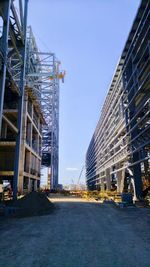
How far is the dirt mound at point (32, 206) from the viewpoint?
1319 centimetres

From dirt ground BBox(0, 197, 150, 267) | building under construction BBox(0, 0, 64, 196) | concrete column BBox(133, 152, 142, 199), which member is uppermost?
building under construction BBox(0, 0, 64, 196)

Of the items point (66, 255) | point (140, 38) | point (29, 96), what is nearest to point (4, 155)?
point (29, 96)

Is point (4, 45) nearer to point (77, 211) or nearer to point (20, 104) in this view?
point (20, 104)

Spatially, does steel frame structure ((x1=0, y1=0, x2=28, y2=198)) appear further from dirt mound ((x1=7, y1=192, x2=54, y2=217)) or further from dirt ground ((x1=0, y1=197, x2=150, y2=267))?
dirt ground ((x1=0, y1=197, x2=150, y2=267))

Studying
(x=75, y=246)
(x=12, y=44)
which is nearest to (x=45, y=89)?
(x=12, y=44)

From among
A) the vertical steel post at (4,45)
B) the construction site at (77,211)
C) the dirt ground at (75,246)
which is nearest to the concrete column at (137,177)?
the construction site at (77,211)

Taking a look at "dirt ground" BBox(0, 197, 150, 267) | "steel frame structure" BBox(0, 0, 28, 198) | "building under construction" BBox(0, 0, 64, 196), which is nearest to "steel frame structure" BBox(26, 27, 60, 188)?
"building under construction" BBox(0, 0, 64, 196)

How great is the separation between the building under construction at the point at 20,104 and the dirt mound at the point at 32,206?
4101 mm

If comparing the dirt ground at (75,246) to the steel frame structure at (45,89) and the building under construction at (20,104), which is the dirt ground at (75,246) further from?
the steel frame structure at (45,89)

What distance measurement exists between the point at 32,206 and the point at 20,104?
10600 millimetres

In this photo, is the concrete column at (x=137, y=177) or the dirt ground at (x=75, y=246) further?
the concrete column at (x=137, y=177)

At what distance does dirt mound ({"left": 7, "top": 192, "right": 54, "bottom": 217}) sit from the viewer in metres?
13.2

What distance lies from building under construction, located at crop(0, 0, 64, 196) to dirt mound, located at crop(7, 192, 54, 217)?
4101 mm

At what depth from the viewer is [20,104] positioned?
20891 mm
